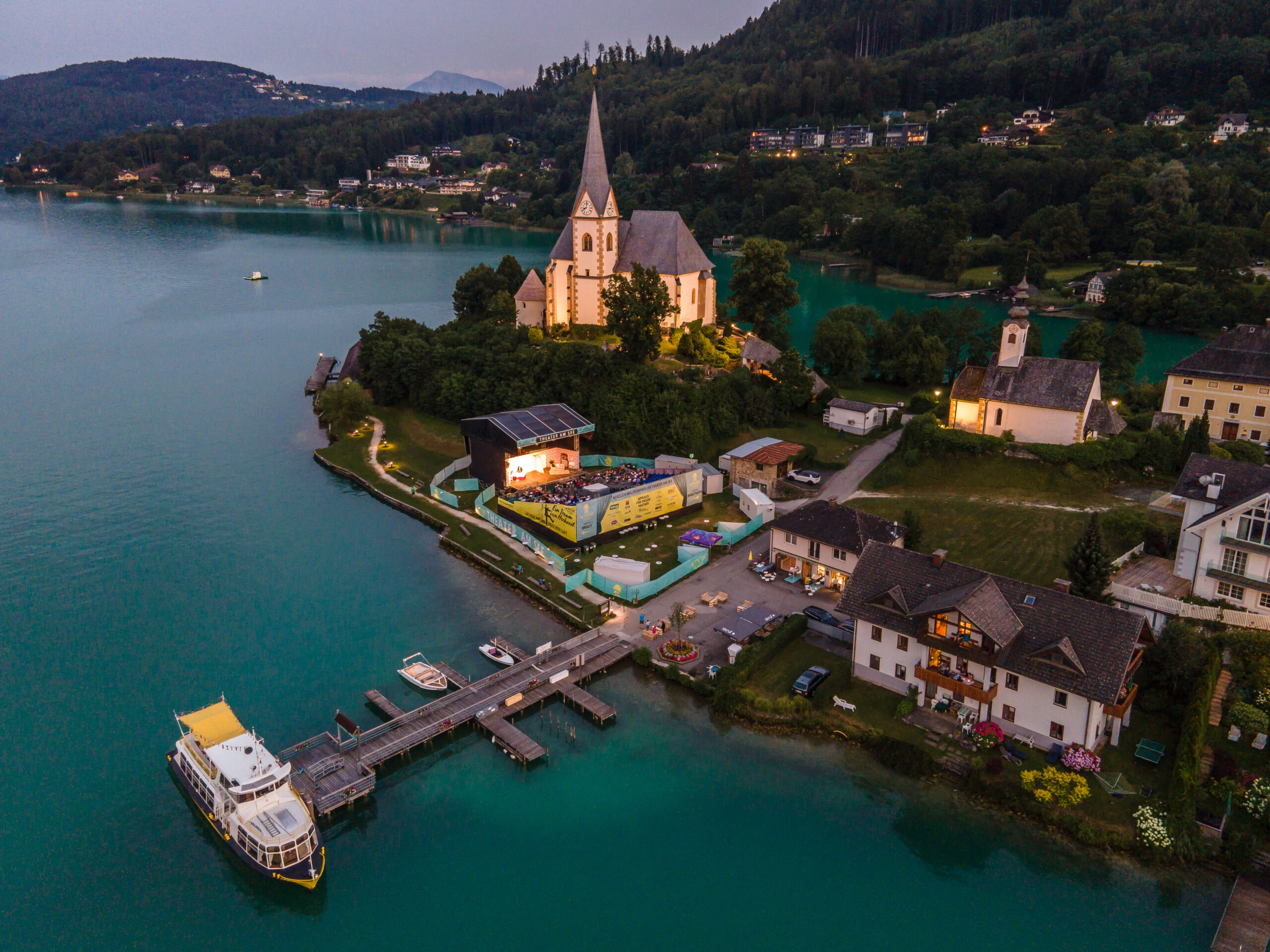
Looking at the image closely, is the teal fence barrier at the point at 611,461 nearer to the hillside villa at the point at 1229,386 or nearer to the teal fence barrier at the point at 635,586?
the teal fence barrier at the point at 635,586

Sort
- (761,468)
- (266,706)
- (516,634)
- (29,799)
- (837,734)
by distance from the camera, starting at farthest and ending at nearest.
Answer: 1. (761,468)
2. (516,634)
3. (266,706)
4. (837,734)
5. (29,799)

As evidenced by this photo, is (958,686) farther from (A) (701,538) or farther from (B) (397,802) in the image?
(B) (397,802)

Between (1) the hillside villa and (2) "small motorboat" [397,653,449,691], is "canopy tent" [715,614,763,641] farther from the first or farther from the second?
(1) the hillside villa

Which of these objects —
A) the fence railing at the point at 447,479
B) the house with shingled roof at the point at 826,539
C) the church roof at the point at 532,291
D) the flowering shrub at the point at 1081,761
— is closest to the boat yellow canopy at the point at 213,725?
the fence railing at the point at 447,479

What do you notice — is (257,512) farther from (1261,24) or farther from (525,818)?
(1261,24)

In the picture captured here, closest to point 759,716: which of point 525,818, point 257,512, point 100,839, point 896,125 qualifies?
point 525,818

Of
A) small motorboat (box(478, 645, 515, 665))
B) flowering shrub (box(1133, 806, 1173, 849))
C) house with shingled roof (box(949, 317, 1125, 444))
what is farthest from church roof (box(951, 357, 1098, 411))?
small motorboat (box(478, 645, 515, 665))
